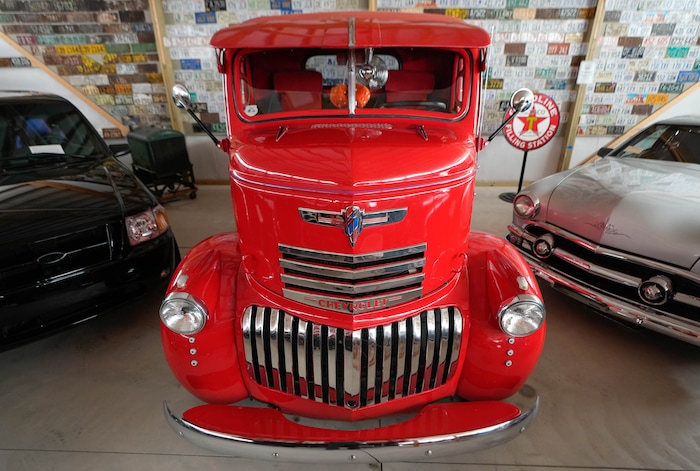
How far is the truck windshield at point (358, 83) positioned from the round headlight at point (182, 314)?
3.53ft

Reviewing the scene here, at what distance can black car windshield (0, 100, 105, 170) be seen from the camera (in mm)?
3039

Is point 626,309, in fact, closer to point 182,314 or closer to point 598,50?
point 182,314

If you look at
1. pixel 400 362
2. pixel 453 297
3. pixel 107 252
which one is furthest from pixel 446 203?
pixel 107 252

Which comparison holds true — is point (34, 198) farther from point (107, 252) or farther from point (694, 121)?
point (694, 121)

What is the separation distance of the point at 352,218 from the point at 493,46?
4992mm

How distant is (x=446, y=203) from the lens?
A: 169cm

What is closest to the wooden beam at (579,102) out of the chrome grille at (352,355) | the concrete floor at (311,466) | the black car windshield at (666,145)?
the black car windshield at (666,145)

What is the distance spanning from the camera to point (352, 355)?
5.48 ft

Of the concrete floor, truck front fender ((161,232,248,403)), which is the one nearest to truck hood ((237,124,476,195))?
truck front fender ((161,232,248,403))

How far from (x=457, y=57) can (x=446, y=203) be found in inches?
37.6

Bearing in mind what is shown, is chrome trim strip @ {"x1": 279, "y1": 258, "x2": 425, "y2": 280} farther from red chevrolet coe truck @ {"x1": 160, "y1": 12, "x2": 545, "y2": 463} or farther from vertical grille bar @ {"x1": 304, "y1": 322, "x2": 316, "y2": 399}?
vertical grille bar @ {"x1": 304, "y1": 322, "x2": 316, "y2": 399}

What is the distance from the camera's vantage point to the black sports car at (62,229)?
226cm

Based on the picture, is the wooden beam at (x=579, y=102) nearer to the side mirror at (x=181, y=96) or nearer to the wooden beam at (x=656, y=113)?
the wooden beam at (x=656, y=113)

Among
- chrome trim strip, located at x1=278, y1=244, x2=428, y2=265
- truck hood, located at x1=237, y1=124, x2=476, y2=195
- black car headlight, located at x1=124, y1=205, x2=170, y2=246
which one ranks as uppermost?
truck hood, located at x1=237, y1=124, x2=476, y2=195
